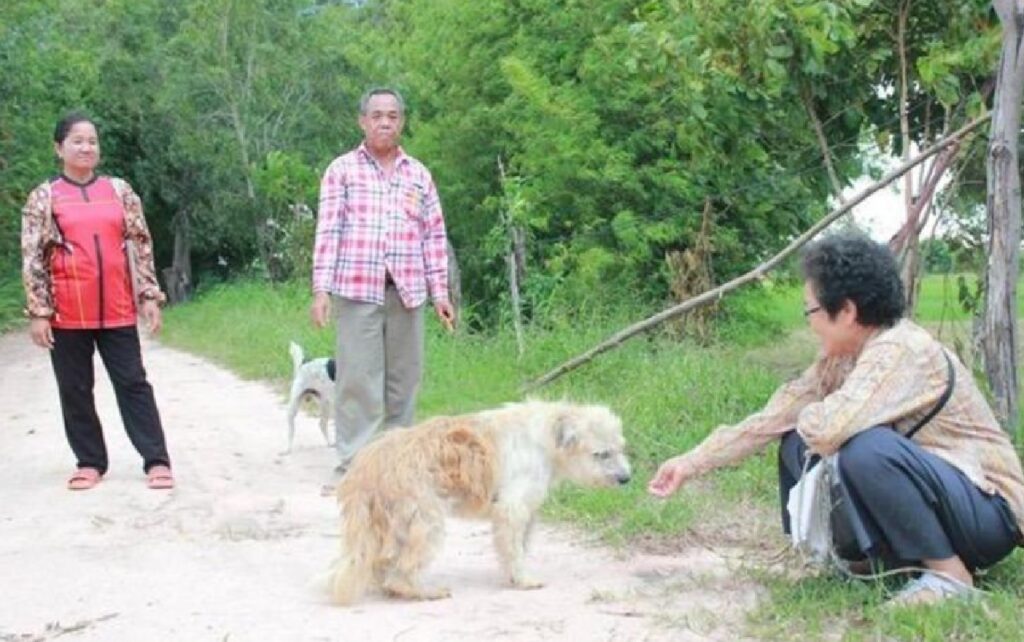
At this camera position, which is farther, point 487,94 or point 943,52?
point 487,94

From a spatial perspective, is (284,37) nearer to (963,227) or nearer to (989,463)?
(963,227)

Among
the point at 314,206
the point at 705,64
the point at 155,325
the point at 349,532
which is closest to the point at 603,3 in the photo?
the point at 705,64

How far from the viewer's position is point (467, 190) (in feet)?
54.5

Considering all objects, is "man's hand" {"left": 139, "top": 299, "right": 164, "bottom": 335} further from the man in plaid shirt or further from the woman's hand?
the man in plaid shirt

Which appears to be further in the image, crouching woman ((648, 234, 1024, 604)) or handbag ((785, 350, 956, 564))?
handbag ((785, 350, 956, 564))

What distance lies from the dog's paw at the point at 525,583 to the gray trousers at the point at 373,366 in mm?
2240

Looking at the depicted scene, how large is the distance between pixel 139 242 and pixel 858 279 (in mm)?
4536

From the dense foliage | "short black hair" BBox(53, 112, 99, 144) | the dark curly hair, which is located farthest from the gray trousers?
the dark curly hair

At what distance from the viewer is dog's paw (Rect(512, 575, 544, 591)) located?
524 cm

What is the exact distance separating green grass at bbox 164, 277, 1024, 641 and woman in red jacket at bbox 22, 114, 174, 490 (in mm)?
2536

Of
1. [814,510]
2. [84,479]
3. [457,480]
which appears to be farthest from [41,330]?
[814,510]

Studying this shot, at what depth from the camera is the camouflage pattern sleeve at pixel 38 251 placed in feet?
24.3

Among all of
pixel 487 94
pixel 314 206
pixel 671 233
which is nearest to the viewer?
pixel 671 233

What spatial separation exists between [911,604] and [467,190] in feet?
41.3
